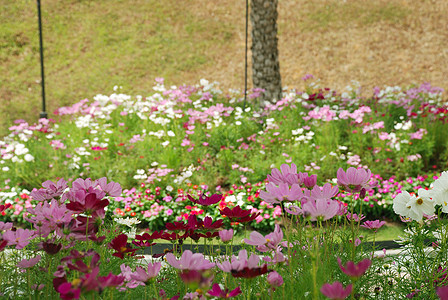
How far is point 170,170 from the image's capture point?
5.20 metres

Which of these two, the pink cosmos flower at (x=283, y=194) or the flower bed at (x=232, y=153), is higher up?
the pink cosmos flower at (x=283, y=194)

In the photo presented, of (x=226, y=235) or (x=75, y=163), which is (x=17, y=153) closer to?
(x=75, y=163)

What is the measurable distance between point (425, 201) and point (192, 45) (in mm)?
13808

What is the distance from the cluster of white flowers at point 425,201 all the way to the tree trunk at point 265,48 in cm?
587

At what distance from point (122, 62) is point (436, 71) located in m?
9.49

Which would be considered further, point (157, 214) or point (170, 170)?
point (170, 170)

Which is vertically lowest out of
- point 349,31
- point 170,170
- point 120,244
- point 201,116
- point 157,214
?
point 157,214

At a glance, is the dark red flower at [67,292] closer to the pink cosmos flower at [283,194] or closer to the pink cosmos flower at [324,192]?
the pink cosmos flower at [283,194]

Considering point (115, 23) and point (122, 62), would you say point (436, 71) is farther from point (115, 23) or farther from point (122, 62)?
point (115, 23)

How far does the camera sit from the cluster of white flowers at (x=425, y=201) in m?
1.31

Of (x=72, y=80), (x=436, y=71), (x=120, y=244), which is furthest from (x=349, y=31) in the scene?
(x=120, y=244)

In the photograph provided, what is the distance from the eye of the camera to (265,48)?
727cm

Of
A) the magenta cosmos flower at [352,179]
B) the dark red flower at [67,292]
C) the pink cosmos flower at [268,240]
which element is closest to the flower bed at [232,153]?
the magenta cosmos flower at [352,179]

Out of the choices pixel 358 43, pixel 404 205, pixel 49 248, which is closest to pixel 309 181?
pixel 404 205
